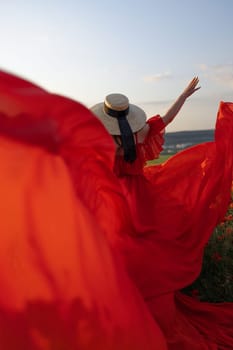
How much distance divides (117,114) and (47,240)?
1777mm

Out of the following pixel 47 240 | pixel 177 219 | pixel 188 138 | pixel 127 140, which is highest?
pixel 47 240

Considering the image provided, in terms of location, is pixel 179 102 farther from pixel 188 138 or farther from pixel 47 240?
pixel 188 138

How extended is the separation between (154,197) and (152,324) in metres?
1.39

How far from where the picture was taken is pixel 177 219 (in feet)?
13.8

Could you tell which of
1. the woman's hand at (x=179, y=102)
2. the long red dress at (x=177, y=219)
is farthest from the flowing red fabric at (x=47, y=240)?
the woman's hand at (x=179, y=102)

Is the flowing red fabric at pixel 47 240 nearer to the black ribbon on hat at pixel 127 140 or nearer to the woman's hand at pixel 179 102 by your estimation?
the black ribbon on hat at pixel 127 140

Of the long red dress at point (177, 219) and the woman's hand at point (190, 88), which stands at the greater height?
the woman's hand at point (190, 88)

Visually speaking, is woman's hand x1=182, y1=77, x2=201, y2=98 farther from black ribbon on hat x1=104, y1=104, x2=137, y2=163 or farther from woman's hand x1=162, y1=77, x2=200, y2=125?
black ribbon on hat x1=104, y1=104, x2=137, y2=163

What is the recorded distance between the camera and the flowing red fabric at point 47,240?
2428mm

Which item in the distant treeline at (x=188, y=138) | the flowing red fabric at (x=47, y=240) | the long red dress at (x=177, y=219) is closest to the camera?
the flowing red fabric at (x=47, y=240)

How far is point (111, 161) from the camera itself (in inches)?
125

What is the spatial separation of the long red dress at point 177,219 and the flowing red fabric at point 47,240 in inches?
46.8

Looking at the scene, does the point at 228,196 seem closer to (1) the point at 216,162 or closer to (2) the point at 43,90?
(1) the point at 216,162

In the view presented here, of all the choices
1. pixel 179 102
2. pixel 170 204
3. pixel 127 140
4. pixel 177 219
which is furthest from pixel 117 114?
pixel 177 219
